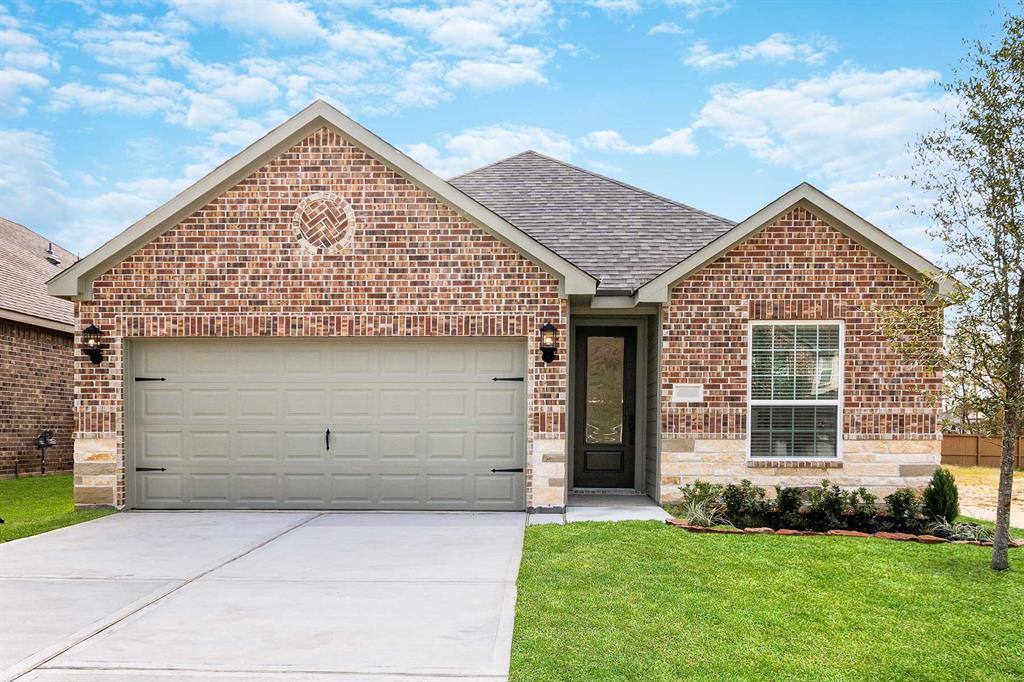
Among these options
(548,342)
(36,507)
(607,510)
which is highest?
(548,342)

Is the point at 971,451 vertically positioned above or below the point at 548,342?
below

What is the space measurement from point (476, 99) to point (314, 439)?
15142 mm

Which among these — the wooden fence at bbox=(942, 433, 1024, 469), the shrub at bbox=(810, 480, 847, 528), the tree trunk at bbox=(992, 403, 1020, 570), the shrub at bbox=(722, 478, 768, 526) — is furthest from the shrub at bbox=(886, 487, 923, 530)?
the wooden fence at bbox=(942, 433, 1024, 469)

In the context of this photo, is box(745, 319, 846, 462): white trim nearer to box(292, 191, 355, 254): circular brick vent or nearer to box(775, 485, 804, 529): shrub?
box(775, 485, 804, 529): shrub

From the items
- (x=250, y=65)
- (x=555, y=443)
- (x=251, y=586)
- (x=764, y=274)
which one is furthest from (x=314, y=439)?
(x=250, y=65)

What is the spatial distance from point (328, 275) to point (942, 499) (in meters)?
8.64

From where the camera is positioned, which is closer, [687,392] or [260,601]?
[260,601]

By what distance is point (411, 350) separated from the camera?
10.7 m

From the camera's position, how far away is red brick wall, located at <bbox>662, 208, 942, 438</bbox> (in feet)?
35.0

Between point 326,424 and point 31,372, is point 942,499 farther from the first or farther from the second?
point 31,372

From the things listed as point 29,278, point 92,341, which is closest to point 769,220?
point 92,341

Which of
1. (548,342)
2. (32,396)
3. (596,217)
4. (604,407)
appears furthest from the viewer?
(32,396)

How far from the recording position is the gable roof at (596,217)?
40.6 ft

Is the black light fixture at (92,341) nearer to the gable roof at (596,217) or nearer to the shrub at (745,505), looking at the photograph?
the gable roof at (596,217)
